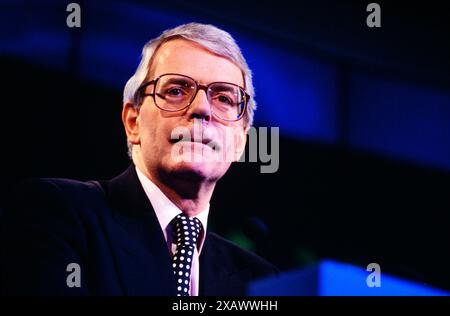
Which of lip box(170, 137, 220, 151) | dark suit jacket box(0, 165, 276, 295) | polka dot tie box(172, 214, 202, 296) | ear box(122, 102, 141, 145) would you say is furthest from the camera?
ear box(122, 102, 141, 145)

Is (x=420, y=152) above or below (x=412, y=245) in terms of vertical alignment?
above

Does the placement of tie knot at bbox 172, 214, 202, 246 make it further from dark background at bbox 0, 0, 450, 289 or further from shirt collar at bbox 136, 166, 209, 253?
dark background at bbox 0, 0, 450, 289

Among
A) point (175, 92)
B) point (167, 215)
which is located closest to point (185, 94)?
point (175, 92)

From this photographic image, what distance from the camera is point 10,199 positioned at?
219cm

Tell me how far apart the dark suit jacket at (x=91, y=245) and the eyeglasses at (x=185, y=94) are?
26cm

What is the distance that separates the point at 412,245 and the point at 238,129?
40.8 inches

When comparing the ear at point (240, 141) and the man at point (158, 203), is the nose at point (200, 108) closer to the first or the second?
the man at point (158, 203)

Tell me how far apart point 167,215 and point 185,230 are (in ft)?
0.25

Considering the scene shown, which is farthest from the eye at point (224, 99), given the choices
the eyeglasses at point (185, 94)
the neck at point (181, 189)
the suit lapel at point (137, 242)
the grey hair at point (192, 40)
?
the suit lapel at point (137, 242)

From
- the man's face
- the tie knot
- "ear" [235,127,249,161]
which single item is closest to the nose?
the man's face

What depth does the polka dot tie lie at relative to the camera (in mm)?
2146
